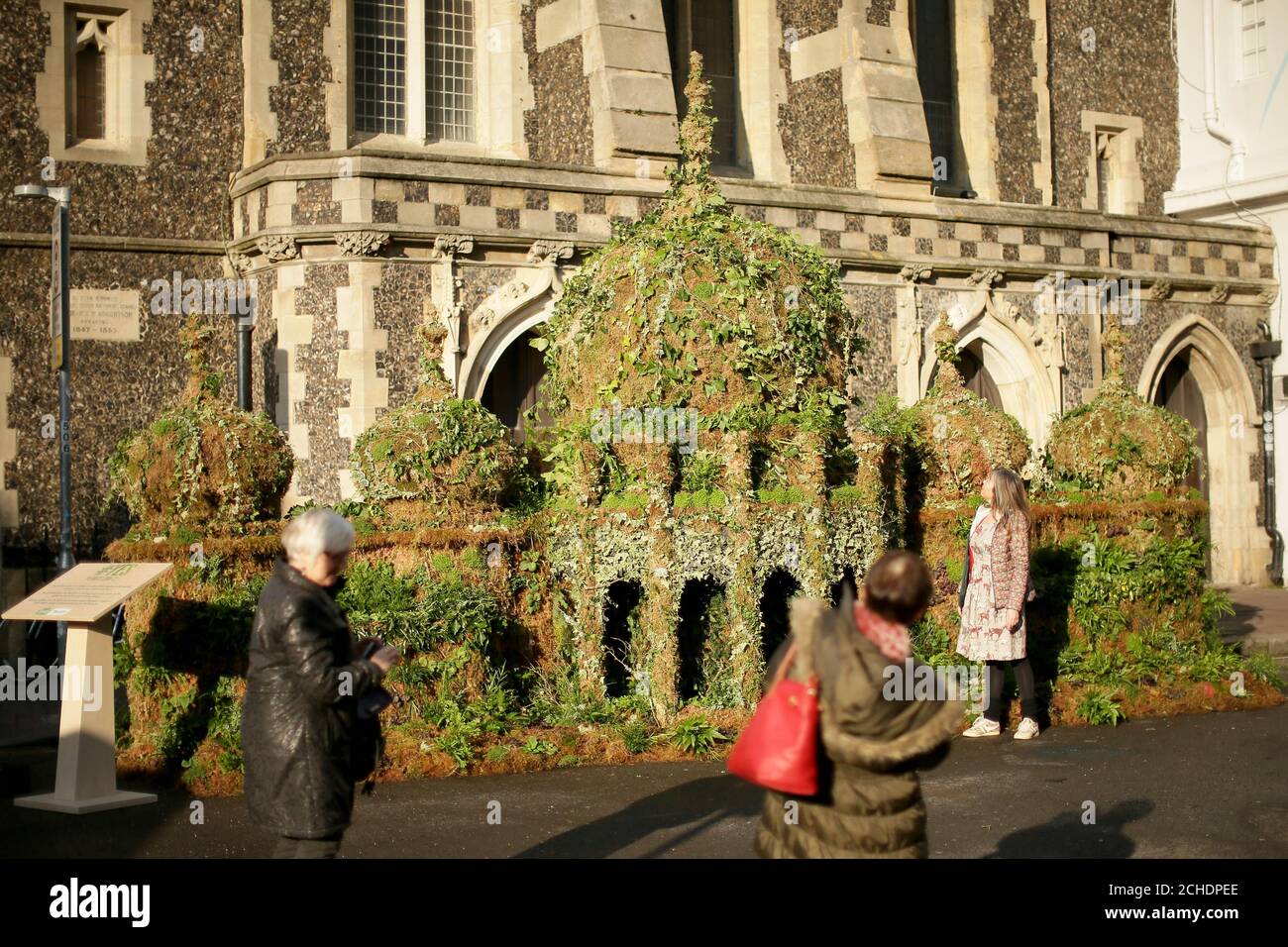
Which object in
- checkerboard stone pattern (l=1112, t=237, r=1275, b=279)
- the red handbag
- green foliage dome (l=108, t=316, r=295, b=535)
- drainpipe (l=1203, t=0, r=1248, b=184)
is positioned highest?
drainpipe (l=1203, t=0, r=1248, b=184)

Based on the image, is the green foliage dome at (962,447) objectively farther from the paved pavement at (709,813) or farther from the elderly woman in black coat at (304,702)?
the elderly woman in black coat at (304,702)

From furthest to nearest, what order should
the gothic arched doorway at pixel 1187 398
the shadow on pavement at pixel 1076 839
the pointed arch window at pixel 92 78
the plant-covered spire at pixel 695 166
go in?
the gothic arched doorway at pixel 1187 398 → the pointed arch window at pixel 92 78 → the plant-covered spire at pixel 695 166 → the shadow on pavement at pixel 1076 839

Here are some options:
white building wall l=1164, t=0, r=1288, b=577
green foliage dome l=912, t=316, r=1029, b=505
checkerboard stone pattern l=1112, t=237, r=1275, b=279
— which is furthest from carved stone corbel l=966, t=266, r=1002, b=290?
green foliage dome l=912, t=316, r=1029, b=505

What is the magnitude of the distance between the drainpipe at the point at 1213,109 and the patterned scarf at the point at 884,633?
765 inches

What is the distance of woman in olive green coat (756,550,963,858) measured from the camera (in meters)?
4.52

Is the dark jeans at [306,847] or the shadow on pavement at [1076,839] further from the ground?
the dark jeans at [306,847]

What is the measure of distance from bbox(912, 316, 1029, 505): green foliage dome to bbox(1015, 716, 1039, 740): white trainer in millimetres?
2118

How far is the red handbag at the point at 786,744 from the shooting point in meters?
4.46

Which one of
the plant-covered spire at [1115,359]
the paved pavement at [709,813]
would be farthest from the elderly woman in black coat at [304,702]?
the plant-covered spire at [1115,359]

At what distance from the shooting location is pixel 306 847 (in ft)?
17.3

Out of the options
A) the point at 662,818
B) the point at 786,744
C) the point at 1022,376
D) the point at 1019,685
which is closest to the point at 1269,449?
the point at 1022,376

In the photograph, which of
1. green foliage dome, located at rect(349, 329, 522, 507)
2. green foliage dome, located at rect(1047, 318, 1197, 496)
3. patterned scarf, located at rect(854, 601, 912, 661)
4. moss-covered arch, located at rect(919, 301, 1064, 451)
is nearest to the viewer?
patterned scarf, located at rect(854, 601, 912, 661)

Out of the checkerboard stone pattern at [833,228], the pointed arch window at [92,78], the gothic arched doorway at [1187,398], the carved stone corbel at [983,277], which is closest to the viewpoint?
the checkerboard stone pattern at [833,228]

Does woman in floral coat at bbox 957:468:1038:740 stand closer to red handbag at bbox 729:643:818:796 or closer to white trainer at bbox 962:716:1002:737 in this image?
white trainer at bbox 962:716:1002:737
